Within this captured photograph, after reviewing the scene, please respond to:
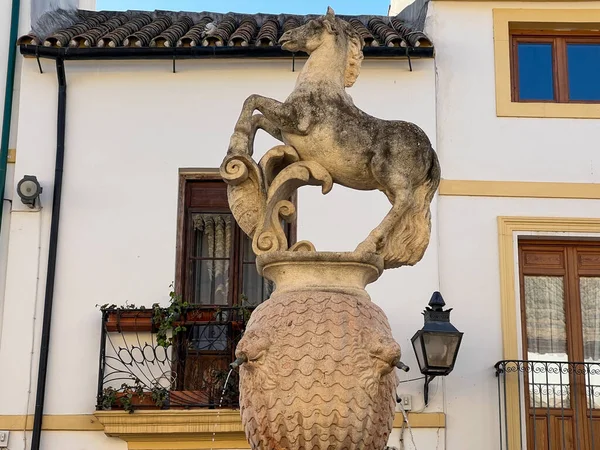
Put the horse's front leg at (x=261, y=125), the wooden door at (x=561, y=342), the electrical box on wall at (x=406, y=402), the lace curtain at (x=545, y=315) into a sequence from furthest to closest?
the lace curtain at (x=545, y=315) < the wooden door at (x=561, y=342) < the electrical box on wall at (x=406, y=402) < the horse's front leg at (x=261, y=125)

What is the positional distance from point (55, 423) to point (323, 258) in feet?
16.8

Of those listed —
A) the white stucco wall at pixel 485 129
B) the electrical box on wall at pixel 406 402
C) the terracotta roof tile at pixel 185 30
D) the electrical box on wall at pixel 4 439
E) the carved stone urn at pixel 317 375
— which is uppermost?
the terracotta roof tile at pixel 185 30

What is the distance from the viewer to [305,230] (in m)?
11.0

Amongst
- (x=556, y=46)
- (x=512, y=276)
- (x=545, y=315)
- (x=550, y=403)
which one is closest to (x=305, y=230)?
(x=512, y=276)

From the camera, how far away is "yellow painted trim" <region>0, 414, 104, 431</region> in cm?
1046

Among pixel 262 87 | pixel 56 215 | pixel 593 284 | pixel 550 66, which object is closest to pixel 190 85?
pixel 262 87

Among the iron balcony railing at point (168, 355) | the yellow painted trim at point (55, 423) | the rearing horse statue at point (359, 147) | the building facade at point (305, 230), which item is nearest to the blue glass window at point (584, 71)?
the building facade at point (305, 230)

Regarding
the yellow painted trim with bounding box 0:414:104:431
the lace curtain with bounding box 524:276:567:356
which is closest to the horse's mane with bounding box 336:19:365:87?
the lace curtain with bounding box 524:276:567:356

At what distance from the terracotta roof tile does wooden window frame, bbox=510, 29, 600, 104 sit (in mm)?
971

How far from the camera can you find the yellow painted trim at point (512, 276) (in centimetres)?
1041

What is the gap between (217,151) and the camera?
36.8 ft

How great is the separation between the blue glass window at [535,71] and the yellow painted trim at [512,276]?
4.39 feet

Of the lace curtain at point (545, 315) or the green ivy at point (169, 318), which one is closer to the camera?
the green ivy at point (169, 318)

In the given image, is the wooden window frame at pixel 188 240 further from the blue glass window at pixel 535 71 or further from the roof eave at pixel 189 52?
the blue glass window at pixel 535 71
